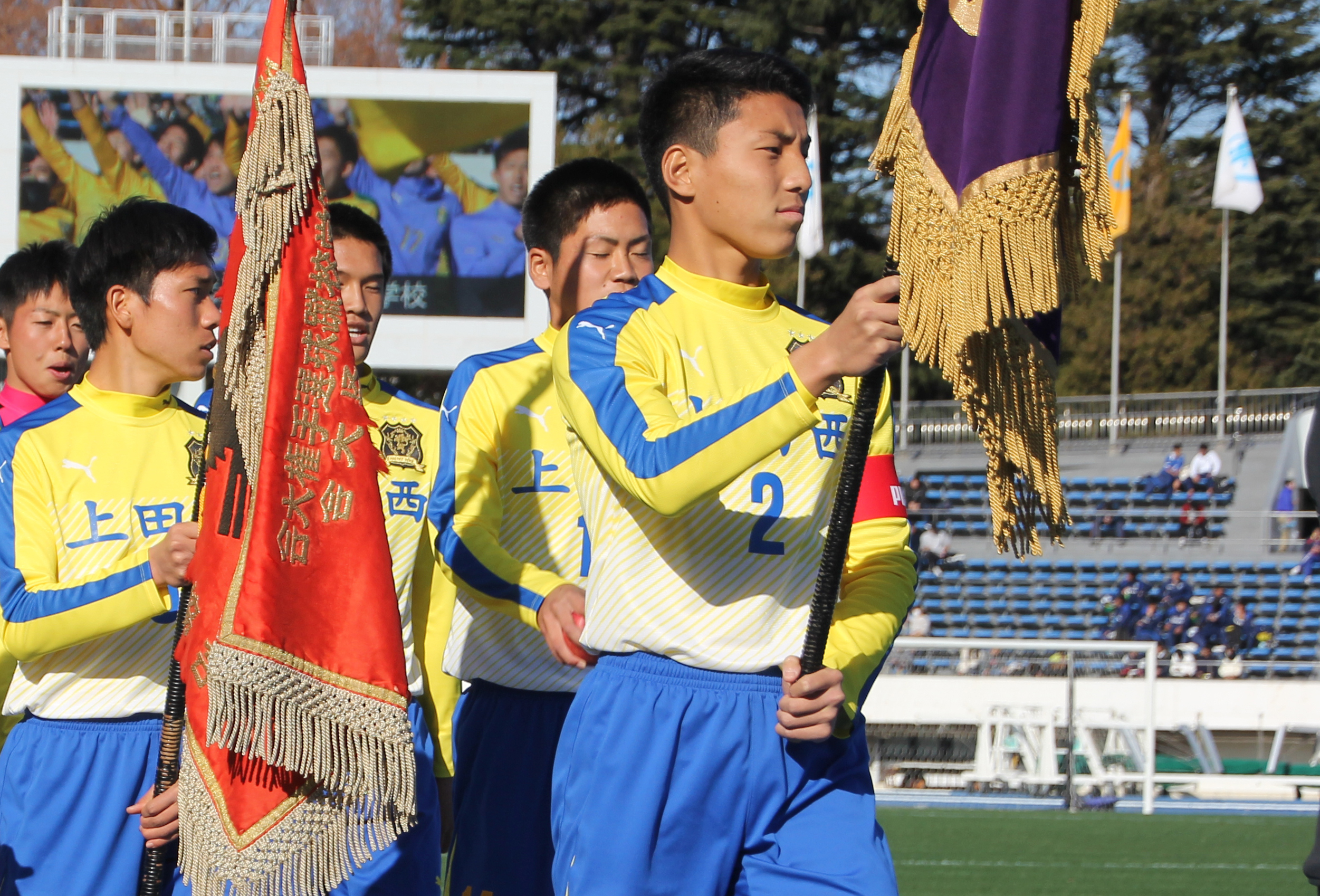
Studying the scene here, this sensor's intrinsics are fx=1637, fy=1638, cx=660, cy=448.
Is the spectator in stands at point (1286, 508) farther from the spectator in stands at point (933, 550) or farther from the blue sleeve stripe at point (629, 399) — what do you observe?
the blue sleeve stripe at point (629, 399)

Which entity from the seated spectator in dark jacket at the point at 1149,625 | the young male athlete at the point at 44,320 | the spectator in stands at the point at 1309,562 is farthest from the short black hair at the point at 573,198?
the spectator in stands at the point at 1309,562

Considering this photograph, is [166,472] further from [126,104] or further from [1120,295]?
[1120,295]

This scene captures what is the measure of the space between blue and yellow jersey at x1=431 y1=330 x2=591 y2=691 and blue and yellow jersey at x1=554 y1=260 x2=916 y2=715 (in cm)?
91

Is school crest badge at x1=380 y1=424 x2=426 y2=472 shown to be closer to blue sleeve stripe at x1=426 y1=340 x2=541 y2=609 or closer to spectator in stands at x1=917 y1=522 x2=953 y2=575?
blue sleeve stripe at x1=426 y1=340 x2=541 y2=609

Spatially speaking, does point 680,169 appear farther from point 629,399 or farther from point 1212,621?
point 1212,621

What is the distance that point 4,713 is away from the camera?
4070 millimetres

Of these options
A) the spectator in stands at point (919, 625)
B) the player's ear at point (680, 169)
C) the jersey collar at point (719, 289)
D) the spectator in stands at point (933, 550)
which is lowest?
the spectator in stands at point (919, 625)

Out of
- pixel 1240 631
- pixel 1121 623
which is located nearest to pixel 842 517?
pixel 1240 631

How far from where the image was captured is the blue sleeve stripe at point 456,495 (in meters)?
3.88

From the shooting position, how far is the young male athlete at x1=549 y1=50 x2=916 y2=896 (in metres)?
2.79

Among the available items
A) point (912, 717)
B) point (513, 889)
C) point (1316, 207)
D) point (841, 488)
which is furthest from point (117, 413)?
point (1316, 207)

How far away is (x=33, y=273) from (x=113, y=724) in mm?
2060

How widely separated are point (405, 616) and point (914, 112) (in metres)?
2.34

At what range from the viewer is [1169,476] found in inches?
1048
